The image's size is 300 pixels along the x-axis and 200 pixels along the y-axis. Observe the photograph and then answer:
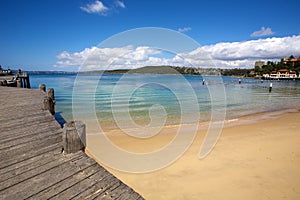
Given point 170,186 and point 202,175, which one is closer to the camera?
point 170,186

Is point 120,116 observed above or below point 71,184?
below

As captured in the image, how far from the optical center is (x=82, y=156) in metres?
3.41

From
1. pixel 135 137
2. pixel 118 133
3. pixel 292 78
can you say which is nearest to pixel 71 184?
pixel 135 137

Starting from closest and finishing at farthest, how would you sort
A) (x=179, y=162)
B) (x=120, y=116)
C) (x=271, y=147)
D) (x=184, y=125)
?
(x=179, y=162) → (x=271, y=147) → (x=184, y=125) → (x=120, y=116)

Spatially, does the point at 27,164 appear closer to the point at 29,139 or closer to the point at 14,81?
the point at 29,139

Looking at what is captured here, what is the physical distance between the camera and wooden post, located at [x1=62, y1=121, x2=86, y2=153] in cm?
335

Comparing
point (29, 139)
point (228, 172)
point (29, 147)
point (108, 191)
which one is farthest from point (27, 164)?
point (228, 172)

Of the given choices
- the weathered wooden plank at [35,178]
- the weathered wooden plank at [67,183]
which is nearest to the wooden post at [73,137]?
the weathered wooden plank at [35,178]

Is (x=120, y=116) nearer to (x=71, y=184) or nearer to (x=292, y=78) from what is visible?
(x=71, y=184)

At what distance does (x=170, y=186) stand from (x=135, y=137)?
4831 mm

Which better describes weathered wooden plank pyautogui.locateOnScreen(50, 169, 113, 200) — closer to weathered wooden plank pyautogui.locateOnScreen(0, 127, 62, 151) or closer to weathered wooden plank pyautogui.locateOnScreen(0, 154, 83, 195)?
weathered wooden plank pyautogui.locateOnScreen(0, 154, 83, 195)

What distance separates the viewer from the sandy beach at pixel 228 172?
479cm

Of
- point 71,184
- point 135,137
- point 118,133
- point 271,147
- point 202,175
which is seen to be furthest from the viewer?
point 118,133

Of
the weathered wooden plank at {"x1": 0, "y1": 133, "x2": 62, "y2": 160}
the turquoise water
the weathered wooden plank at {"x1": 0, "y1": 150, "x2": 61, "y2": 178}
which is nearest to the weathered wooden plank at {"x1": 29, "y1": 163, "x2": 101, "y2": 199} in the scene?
the weathered wooden plank at {"x1": 0, "y1": 150, "x2": 61, "y2": 178}
